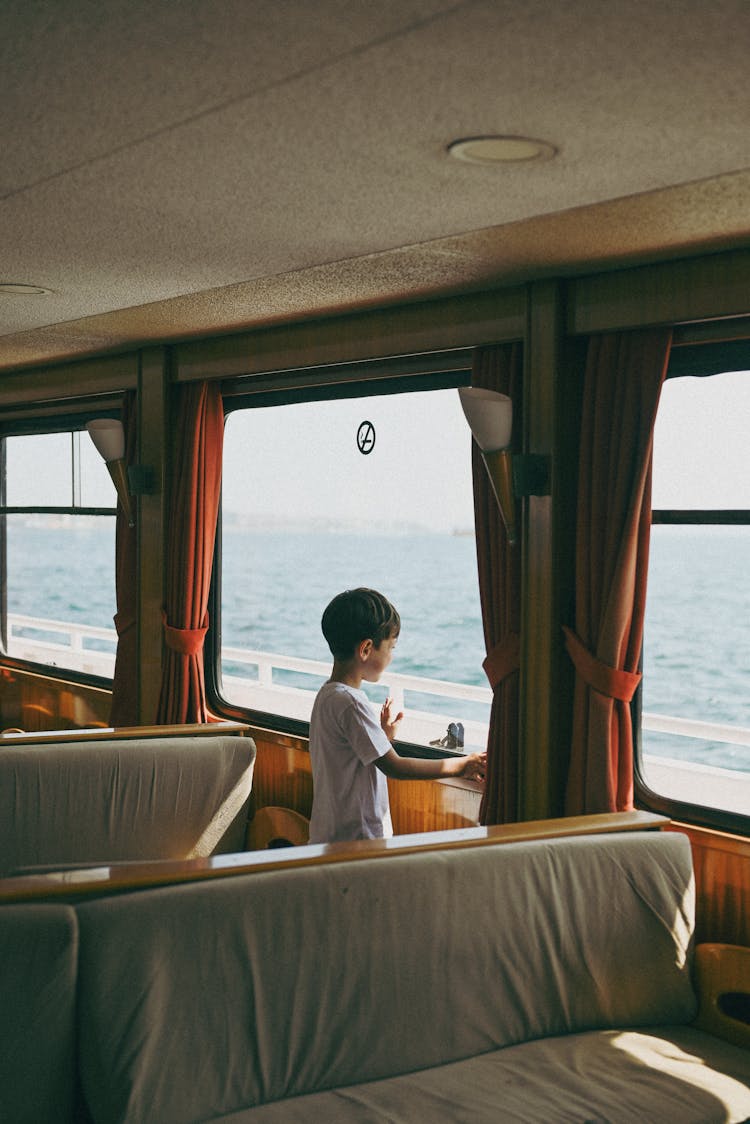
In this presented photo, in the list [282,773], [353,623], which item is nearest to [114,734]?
[282,773]

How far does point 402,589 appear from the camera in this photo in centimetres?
3638

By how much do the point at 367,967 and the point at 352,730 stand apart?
29.1 inches

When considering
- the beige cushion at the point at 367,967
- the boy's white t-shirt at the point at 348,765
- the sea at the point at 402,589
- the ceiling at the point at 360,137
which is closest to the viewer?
the ceiling at the point at 360,137

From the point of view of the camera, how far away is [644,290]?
11.4 feet

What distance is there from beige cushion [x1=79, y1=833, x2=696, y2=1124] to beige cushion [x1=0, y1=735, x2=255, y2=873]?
1764mm

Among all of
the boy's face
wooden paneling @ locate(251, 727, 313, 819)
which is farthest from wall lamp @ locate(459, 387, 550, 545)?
wooden paneling @ locate(251, 727, 313, 819)

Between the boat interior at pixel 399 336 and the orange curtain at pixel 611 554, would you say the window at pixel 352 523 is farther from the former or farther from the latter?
the orange curtain at pixel 611 554

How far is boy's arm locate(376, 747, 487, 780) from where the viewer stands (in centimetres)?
323

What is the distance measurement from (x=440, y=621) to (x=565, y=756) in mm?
31212

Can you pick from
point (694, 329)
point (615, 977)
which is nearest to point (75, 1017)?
point (615, 977)

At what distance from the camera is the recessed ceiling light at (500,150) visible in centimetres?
230

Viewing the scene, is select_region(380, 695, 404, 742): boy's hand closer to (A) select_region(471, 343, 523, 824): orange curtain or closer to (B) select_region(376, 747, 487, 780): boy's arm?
(B) select_region(376, 747, 487, 780): boy's arm

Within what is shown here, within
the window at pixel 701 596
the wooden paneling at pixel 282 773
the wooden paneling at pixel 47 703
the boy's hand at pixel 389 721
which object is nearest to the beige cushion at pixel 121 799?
the wooden paneling at pixel 282 773

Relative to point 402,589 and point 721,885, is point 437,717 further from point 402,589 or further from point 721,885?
point 402,589
